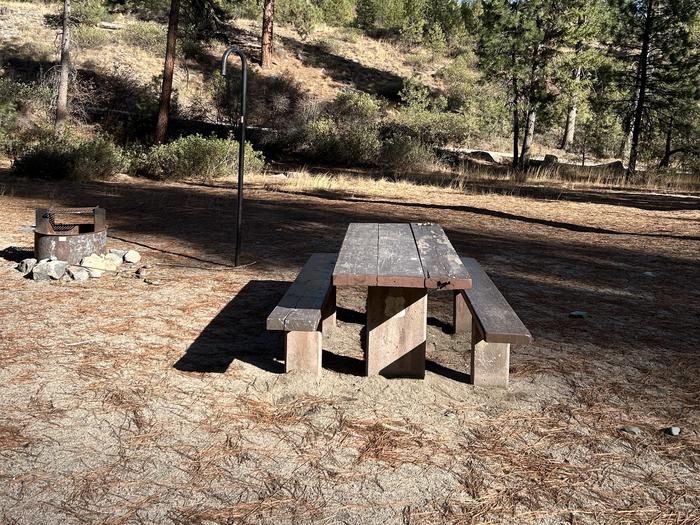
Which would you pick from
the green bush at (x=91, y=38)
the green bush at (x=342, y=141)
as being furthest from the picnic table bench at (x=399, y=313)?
the green bush at (x=91, y=38)

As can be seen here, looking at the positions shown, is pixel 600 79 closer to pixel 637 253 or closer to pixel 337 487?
pixel 637 253

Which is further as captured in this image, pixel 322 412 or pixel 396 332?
pixel 396 332

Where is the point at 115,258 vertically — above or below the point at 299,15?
below

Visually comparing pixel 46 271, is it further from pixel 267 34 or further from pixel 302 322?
pixel 267 34

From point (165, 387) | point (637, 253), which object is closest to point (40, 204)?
point (165, 387)

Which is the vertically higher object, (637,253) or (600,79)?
(600,79)

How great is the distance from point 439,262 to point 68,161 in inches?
486

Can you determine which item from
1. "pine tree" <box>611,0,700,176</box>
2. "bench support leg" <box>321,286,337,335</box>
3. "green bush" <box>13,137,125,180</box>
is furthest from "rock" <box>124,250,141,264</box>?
"pine tree" <box>611,0,700,176</box>

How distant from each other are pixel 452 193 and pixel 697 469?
12.5 metres

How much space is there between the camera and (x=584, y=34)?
2197 cm

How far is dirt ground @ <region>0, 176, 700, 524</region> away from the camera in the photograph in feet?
8.00

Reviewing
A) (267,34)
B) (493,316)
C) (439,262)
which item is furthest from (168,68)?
(267,34)

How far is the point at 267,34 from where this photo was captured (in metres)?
32.1

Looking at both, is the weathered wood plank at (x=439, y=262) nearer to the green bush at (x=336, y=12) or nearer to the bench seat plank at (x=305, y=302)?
the bench seat plank at (x=305, y=302)
